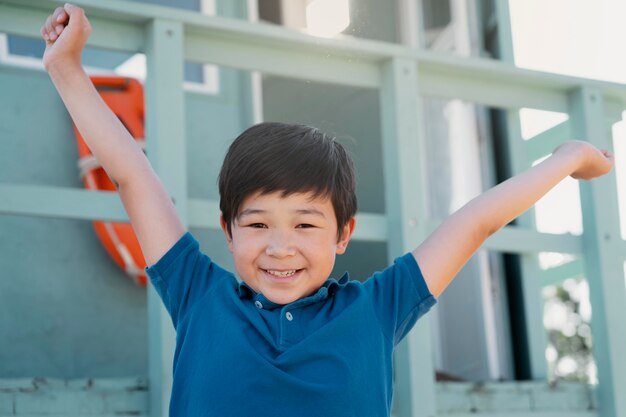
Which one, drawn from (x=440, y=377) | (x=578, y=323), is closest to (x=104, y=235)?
(x=440, y=377)

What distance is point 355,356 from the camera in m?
1.52

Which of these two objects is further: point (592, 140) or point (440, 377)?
point (440, 377)

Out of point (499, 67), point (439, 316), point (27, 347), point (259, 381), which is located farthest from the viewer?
point (439, 316)

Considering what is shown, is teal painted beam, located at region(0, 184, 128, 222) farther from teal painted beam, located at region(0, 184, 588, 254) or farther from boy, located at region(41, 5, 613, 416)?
boy, located at region(41, 5, 613, 416)

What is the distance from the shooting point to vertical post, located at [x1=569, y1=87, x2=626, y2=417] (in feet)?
9.60

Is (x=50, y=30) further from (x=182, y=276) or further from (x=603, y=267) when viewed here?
(x=603, y=267)

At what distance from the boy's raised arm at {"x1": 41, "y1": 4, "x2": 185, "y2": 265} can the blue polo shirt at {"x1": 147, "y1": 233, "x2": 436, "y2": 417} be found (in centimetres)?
4

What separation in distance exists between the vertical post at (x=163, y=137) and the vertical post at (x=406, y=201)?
24.3 inches

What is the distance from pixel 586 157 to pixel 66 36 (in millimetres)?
925

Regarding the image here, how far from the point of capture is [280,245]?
154 cm

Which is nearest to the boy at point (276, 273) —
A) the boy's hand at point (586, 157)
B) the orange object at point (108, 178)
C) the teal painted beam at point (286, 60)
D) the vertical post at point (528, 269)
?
the boy's hand at point (586, 157)

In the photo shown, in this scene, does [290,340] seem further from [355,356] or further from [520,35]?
[520,35]

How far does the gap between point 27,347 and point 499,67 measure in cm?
220

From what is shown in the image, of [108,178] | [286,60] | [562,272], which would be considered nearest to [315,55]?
[286,60]
